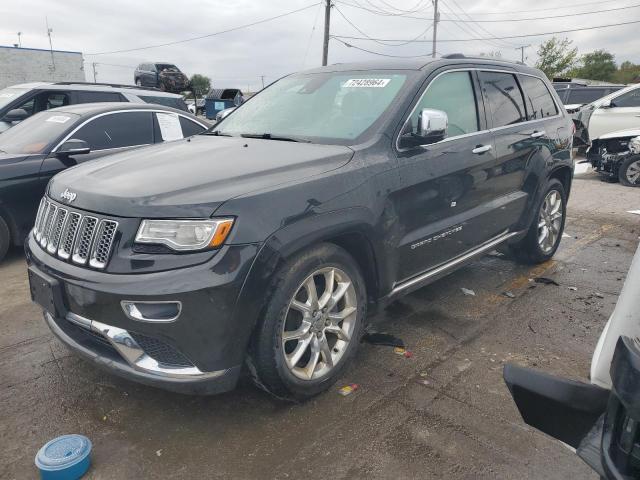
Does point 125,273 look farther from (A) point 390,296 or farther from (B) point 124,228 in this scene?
(A) point 390,296

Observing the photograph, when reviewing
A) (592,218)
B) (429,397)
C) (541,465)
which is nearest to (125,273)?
(429,397)

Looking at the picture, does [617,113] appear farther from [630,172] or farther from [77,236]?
[77,236]

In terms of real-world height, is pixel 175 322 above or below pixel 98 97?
below

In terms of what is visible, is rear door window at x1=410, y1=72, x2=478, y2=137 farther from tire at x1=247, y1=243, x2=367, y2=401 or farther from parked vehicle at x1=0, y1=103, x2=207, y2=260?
parked vehicle at x1=0, y1=103, x2=207, y2=260

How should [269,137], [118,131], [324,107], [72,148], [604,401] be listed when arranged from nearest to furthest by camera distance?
1. [604,401]
2. [269,137]
3. [324,107]
4. [72,148]
5. [118,131]

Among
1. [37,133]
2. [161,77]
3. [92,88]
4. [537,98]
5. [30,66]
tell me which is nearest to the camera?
[537,98]

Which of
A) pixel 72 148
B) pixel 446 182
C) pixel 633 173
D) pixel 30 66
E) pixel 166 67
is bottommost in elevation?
pixel 633 173

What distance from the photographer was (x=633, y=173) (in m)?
9.70

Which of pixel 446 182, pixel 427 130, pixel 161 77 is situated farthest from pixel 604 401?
pixel 161 77

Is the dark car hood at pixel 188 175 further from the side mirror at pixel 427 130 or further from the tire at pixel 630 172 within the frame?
the tire at pixel 630 172

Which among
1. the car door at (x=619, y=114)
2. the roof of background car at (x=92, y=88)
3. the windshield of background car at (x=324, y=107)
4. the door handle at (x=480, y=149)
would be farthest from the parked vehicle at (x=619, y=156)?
the roof of background car at (x=92, y=88)

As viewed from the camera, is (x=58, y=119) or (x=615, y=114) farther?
(x=615, y=114)

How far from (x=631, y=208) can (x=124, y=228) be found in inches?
320

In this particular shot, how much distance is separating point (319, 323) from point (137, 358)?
3.13 feet
